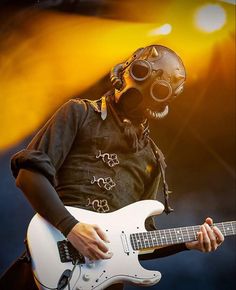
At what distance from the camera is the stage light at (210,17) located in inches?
118

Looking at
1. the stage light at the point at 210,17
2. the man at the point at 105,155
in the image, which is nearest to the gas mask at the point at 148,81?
the man at the point at 105,155

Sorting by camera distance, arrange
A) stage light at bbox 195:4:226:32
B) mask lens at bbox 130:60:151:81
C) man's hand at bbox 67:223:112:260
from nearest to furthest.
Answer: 1. man's hand at bbox 67:223:112:260
2. mask lens at bbox 130:60:151:81
3. stage light at bbox 195:4:226:32

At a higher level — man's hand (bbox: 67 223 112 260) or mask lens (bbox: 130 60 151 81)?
mask lens (bbox: 130 60 151 81)

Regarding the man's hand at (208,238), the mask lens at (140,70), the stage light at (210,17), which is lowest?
the man's hand at (208,238)

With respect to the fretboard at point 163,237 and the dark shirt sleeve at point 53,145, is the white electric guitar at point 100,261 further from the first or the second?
the dark shirt sleeve at point 53,145

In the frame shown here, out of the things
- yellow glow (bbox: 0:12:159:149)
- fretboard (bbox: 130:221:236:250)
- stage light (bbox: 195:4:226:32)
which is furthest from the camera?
stage light (bbox: 195:4:226:32)

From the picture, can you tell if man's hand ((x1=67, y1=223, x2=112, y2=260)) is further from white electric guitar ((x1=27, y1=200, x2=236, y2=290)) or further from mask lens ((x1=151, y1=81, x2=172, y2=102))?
mask lens ((x1=151, y1=81, x2=172, y2=102))

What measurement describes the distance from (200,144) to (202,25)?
80cm

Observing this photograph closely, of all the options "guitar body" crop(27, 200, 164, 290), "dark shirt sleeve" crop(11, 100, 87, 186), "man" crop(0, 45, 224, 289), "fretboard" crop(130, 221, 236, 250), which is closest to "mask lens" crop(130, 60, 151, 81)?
"man" crop(0, 45, 224, 289)

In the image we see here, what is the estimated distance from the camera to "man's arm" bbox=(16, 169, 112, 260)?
1695 millimetres

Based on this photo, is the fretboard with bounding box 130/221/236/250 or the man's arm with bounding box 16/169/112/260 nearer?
the man's arm with bounding box 16/169/112/260

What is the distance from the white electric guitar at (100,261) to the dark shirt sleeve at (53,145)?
0.20 meters

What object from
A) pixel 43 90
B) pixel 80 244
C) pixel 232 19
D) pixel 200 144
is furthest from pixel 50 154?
pixel 232 19

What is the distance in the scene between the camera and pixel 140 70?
2074mm
